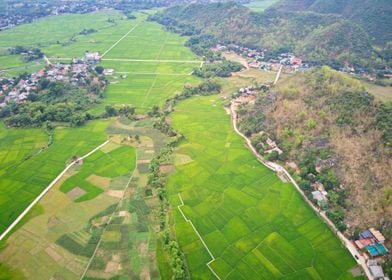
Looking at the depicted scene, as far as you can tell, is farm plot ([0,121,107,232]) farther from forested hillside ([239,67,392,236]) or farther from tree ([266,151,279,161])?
tree ([266,151,279,161])

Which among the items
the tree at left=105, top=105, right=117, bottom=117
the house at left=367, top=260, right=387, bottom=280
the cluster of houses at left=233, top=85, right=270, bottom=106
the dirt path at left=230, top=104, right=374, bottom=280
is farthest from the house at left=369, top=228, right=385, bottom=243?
the tree at left=105, top=105, right=117, bottom=117

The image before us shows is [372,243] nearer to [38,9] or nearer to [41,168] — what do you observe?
[41,168]

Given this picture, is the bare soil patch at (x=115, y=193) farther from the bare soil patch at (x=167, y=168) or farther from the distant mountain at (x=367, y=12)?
the distant mountain at (x=367, y=12)

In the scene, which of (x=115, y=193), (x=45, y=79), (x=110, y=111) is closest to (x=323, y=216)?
(x=115, y=193)

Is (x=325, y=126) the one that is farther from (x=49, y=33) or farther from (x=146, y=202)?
(x=49, y=33)

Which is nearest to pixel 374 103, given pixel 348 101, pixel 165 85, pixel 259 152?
pixel 348 101

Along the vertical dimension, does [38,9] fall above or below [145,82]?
below
